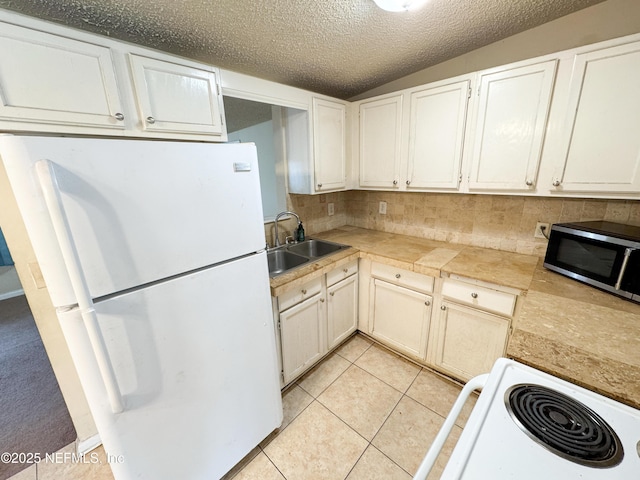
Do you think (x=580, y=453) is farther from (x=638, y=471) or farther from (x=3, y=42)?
(x=3, y=42)

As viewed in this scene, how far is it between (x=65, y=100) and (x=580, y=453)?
185cm

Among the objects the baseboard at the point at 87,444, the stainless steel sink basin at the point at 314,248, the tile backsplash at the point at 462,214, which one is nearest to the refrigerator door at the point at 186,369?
the baseboard at the point at 87,444

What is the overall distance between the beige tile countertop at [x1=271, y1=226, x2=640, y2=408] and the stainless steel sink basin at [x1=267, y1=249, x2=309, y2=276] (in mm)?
335

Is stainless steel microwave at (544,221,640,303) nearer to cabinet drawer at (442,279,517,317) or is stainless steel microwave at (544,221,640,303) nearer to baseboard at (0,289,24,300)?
cabinet drawer at (442,279,517,317)

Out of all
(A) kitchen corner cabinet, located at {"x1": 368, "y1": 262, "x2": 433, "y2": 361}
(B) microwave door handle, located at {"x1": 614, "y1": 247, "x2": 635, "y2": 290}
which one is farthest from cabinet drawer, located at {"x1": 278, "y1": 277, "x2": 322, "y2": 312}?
(B) microwave door handle, located at {"x1": 614, "y1": 247, "x2": 635, "y2": 290}

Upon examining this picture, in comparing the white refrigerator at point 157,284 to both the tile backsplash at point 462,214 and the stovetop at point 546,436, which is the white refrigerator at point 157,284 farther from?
the tile backsplash at point 462,214

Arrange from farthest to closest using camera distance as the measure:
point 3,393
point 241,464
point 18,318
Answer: point 18,318 → point 3,393 → point 241,464

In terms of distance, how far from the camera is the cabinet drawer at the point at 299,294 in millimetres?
1545

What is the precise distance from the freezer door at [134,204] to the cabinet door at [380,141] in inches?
49.2

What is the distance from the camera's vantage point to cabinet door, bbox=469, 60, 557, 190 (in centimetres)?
135

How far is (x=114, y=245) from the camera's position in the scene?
2.55ft

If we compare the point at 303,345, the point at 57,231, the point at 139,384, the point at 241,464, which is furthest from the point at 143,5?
the point at 241,464

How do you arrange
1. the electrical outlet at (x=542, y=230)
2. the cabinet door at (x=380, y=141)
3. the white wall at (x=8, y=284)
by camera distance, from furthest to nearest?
the white wall at (x=8, y=284) → the cabinet door at (x=380, y=141) → the electrical outlet at (x=542, y=230)

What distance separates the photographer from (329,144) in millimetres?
2020
